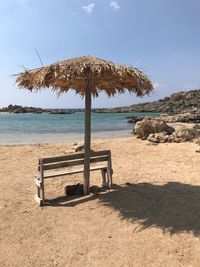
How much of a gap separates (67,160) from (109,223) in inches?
74.3

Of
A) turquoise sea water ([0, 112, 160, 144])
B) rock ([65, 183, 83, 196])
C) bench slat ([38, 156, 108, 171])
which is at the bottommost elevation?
turquoise sea water ([0, 112, 160, 144])

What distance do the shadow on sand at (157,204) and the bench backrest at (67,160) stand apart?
699 millimetres

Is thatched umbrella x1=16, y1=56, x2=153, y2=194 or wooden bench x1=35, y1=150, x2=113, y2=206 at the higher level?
thatched umbrella x1=16, y1=56, x2=153, y2=194

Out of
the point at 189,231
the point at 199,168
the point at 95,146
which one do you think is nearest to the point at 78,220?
the point at 189,231

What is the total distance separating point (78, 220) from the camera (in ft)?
18.5

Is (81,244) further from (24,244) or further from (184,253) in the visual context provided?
(184,253)

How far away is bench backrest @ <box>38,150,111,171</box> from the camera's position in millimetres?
6562

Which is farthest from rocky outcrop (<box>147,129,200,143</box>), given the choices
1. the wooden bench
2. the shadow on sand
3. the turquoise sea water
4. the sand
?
the turquoise sea water

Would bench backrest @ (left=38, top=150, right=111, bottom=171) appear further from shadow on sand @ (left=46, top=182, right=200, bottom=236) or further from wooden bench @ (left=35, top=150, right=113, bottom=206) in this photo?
shadow on sand @ (left=46, top=182, right=200, bottom=236)

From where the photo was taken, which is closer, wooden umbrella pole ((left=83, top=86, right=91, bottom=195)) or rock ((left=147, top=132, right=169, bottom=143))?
wooden umbrella pole ((left=83, top=86, right=91, bottom=195))

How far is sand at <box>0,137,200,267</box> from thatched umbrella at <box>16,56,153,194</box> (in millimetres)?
1149

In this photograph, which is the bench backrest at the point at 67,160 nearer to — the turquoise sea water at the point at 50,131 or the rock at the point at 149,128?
the rock at the point at 149,128

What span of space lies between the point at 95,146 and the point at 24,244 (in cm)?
1117

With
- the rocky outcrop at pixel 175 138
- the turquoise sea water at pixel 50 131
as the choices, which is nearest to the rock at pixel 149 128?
the rocky outcrop at pixel 175 138
